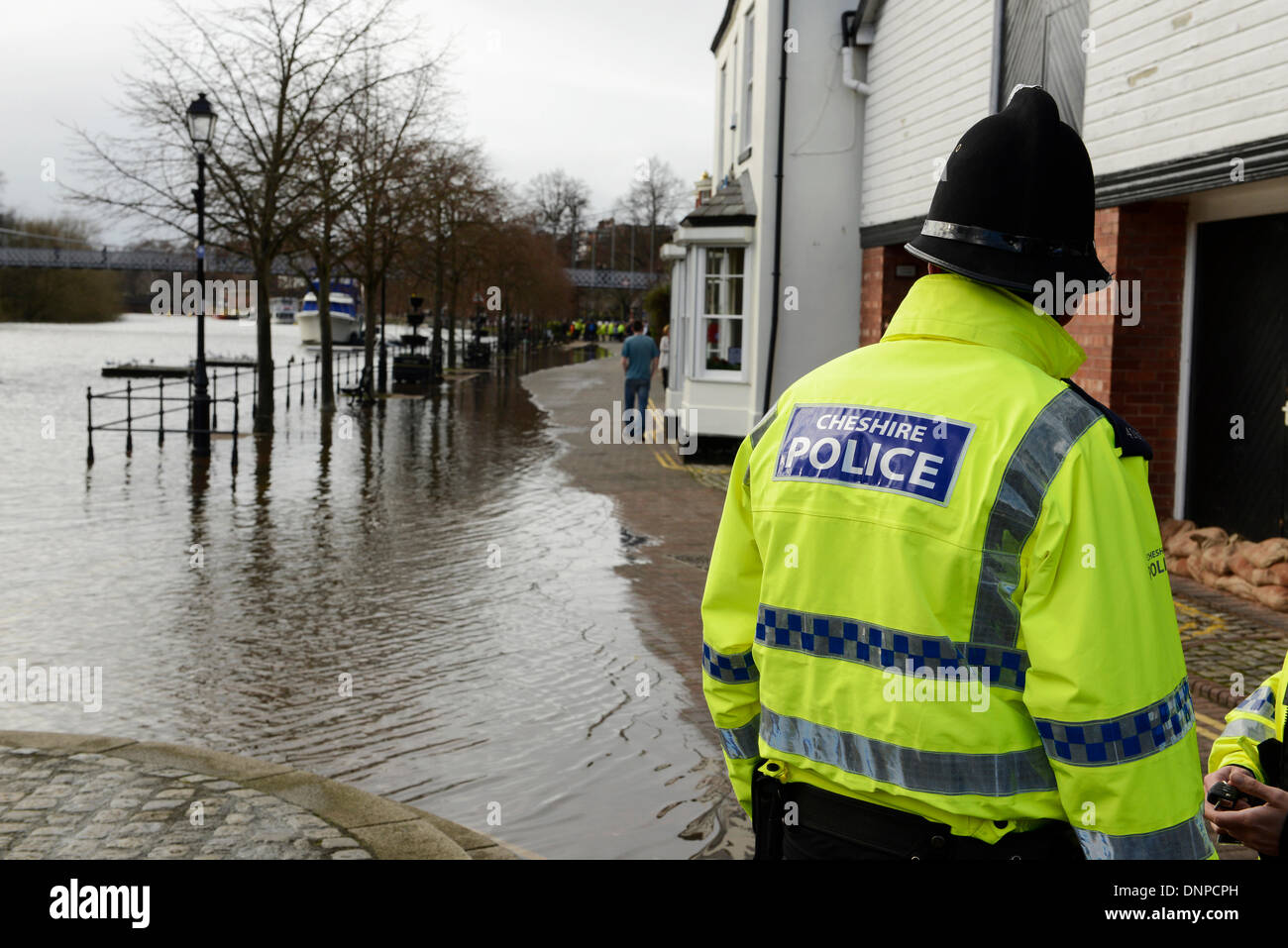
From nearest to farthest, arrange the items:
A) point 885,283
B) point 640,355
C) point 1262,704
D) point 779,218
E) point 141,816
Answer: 1. point 1262,704
2. point 141,816
3. point 885,283
4. point 779,218
5. point 640,355

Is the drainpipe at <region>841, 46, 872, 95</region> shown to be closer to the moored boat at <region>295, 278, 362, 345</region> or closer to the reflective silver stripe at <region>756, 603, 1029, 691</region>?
the reflective silver stripe at <region>756, 603, 1029, 691</region>

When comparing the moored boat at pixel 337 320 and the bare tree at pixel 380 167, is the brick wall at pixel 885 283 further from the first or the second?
the moored boat at pixel 337 320

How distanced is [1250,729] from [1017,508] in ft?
3.36

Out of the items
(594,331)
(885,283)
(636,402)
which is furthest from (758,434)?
(594,331)

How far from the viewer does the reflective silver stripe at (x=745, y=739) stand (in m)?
2.57

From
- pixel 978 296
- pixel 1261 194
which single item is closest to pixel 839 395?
pixel 978 296

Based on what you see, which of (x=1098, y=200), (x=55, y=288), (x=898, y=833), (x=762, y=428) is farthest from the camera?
(x=55, y=288)

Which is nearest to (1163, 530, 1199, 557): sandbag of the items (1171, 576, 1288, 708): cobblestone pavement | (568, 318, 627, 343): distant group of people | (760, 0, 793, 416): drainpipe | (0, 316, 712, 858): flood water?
(1171, 576, 1288, 708): cobblestone pavement

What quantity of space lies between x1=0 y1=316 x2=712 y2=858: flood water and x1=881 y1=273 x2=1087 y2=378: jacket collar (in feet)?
11.1

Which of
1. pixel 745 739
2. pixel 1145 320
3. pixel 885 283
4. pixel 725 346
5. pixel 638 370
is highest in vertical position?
pixel 885 283

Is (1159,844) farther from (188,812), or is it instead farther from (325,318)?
(325,318)

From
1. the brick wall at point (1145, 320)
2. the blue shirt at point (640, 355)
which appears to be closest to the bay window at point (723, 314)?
the blue shirt at point (640, 355)

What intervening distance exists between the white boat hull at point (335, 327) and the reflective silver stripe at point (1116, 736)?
85.7m

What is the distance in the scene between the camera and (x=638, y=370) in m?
23.7
